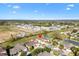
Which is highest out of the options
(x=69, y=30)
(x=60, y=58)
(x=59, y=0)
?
(x=59, y=0)

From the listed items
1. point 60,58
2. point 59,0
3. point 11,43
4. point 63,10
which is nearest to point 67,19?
point 63,10

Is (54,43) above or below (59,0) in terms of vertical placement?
below

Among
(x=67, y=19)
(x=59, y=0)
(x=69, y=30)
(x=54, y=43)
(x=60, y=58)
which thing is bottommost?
(x=60, y=58)

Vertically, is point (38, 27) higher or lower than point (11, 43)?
higher

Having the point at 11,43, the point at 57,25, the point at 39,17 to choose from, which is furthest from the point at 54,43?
the point at 11,43

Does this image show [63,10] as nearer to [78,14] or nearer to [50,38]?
[78,14]

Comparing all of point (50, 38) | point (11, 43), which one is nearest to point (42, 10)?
point (50, 38)

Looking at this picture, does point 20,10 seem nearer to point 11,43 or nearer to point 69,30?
point 11,43

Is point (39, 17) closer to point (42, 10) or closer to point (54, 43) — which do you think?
point (42, 10)
